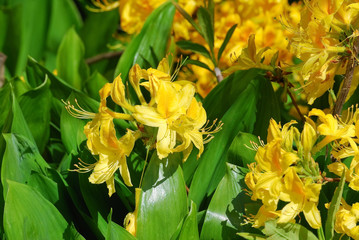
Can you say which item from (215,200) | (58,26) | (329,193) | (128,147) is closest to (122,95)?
(128,147)

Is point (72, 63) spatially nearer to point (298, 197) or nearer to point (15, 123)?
point (15, 123)

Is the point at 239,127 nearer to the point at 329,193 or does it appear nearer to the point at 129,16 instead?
the point at 329,193

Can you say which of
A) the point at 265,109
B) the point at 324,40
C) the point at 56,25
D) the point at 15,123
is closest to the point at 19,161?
the point at 15,123

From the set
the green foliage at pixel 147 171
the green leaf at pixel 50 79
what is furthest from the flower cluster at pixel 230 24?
the green leaf at pixel 50 79

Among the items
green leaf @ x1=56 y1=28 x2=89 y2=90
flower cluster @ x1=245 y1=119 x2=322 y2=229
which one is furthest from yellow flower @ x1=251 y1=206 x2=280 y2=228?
green leaf @ x1=56 y1=28 x2=89 y2=90

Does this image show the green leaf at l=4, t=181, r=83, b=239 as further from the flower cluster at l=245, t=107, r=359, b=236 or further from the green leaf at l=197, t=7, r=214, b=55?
the green leaf at l=197, t=7, r=214, b=55
